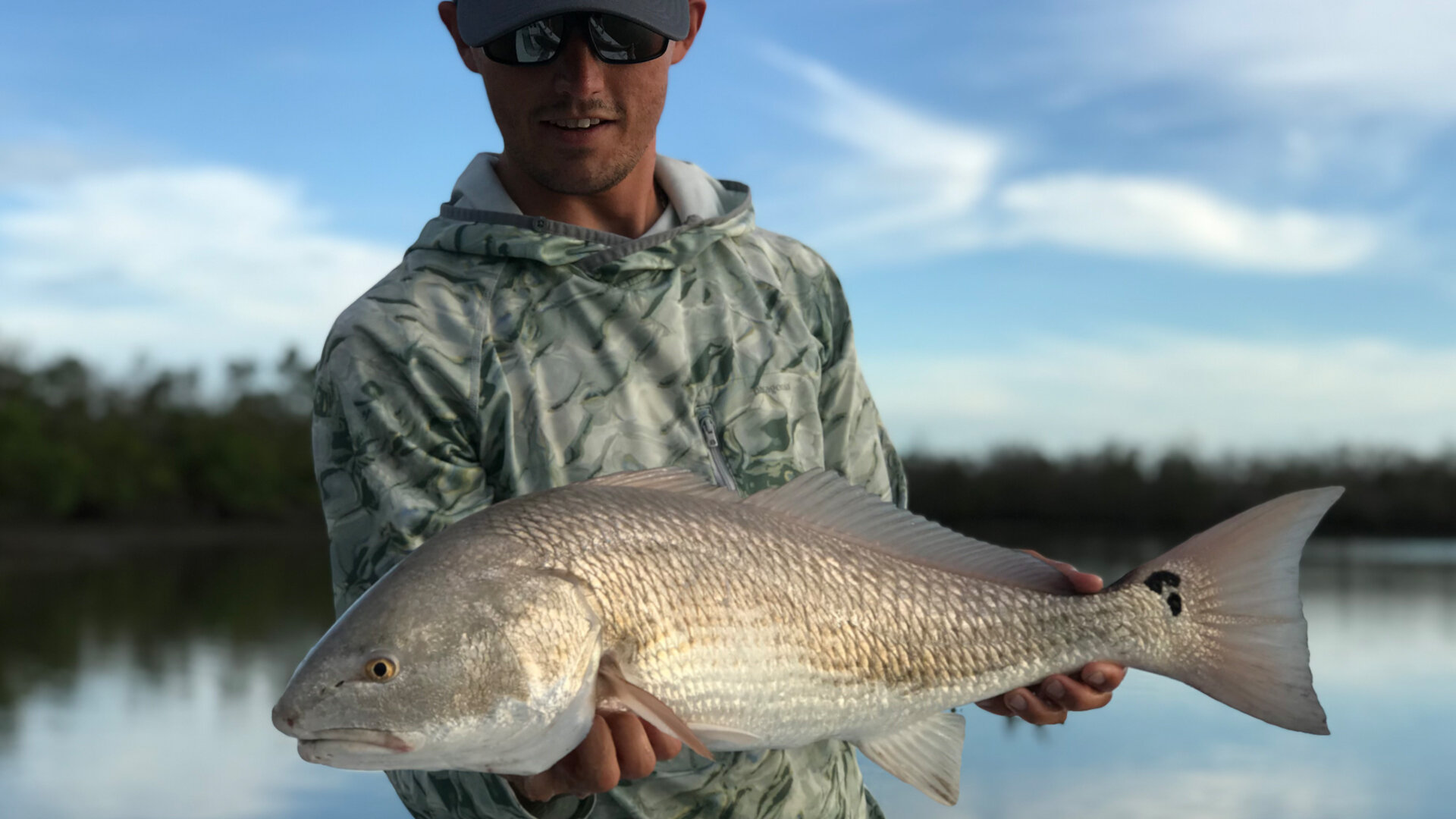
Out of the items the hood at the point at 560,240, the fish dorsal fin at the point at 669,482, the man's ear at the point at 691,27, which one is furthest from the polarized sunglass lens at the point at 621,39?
the fish dorsal fin at the point at 669,482

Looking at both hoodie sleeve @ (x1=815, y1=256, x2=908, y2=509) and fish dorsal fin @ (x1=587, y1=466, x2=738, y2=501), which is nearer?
fish dorsal fin @ (x1=587, y1=466, x2=738, y2=501)

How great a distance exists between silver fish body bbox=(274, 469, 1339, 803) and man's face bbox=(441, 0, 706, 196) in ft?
3.15

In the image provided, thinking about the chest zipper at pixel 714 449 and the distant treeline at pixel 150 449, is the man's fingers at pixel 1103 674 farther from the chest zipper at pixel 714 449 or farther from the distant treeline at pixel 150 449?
the distant treeline at pixel 150 449

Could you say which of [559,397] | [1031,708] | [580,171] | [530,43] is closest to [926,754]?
[1031,708]

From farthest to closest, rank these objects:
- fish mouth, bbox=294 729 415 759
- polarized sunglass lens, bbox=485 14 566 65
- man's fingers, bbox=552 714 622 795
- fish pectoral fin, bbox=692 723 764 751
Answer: polarized sunglass lens, bbox=485 14 566 65
fish pectoral fin, bbox=692 723 764 751
man's fingers, bbox=552 714 622 795
fish mouth, bbox=294 729 415 759

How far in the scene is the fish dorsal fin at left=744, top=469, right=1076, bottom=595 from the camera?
3020 mm

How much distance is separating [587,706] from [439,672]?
0.30 metres

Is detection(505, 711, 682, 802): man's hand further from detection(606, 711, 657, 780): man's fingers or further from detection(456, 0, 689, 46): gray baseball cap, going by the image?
detection(456, 0, 689, 46): gray baseball cap

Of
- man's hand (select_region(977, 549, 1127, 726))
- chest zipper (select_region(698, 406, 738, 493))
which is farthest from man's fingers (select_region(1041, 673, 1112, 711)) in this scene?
chest zipper (select_region(698, 406, 738, 493))

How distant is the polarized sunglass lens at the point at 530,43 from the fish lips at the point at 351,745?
175cm

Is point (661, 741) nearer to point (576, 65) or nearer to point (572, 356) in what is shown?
point (572, 356)

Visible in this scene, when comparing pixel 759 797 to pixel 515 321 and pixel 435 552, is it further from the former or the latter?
pixel 515 321

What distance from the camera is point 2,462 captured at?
235ft

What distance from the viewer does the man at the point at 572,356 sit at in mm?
3078
